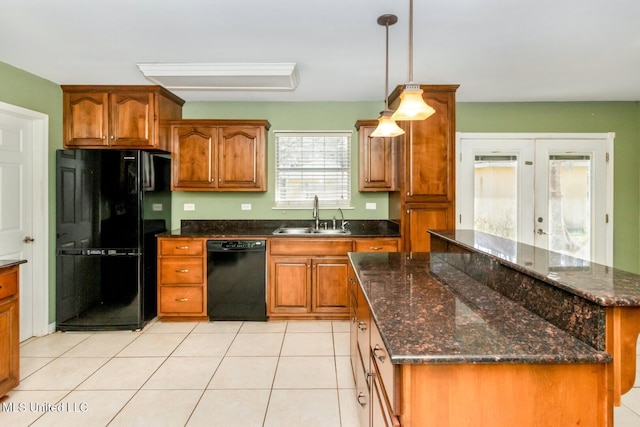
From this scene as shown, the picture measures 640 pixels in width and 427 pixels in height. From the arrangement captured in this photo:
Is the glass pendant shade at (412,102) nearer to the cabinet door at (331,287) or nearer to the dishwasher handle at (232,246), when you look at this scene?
the cabinet door at (331,287)

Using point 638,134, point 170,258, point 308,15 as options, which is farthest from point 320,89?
point 638,134

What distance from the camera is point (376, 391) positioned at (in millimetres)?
1357

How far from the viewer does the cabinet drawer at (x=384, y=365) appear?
1.10m

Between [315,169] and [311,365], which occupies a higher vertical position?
[315,169]

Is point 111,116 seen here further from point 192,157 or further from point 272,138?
point 272,138

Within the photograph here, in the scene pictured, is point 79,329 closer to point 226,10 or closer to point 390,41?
point 226,10

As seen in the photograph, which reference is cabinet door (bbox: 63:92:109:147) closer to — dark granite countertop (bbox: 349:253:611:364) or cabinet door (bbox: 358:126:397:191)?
cabinet door (bbox: 358:126:397:191)

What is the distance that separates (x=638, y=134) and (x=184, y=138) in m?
5.33

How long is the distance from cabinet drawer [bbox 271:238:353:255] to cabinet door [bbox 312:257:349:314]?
117 mm

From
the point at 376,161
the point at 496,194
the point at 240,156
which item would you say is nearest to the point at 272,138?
the point at 240,156

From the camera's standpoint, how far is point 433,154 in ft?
11.5

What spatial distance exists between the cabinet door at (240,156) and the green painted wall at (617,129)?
7.94 ft

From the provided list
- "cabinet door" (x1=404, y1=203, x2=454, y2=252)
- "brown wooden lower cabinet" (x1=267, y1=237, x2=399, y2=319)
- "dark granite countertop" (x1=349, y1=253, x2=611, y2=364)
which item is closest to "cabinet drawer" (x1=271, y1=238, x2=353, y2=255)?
"brown wooden lower cabinet" (x1=267, y1=237, x2=399, y2=319)

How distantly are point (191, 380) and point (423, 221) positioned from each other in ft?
8.17
